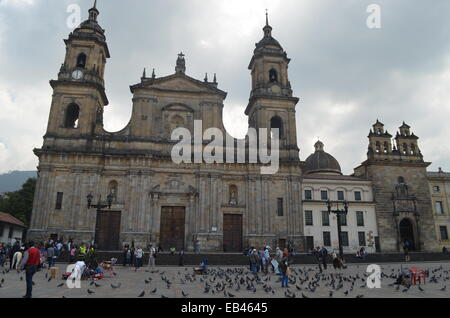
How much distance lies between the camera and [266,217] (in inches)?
1294

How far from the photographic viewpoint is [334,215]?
40344 mm

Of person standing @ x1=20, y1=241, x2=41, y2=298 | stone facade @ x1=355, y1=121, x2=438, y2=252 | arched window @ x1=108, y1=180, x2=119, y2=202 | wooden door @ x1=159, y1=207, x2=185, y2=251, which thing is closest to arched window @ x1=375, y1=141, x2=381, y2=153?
stone facade @ x1=355, y1=121, x2=438, y2=252

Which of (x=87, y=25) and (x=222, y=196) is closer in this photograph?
(x=222, y=196)

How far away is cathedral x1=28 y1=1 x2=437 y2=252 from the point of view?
101ft

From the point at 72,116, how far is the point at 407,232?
42046mm

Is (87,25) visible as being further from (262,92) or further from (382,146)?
(382,146)

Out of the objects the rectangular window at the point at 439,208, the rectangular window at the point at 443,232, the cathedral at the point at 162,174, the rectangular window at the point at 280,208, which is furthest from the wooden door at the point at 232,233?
the rectangular window at the point at 439,208

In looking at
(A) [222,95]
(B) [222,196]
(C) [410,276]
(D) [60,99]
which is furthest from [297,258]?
(D) [60,99]

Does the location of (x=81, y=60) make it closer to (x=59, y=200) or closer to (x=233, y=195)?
(x=59, y=200)

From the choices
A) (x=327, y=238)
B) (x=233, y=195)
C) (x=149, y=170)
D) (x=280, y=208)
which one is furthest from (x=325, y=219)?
(x=149, y=170)

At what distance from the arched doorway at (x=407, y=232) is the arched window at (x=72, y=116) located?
4025cm

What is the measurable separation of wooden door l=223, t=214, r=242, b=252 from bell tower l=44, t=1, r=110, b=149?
1591 centimetres

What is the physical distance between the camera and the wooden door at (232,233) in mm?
32469

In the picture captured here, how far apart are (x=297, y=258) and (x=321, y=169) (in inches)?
973
